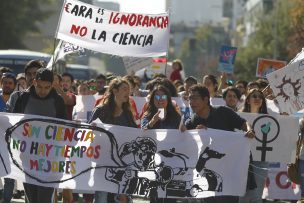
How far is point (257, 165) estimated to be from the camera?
12.0 metres

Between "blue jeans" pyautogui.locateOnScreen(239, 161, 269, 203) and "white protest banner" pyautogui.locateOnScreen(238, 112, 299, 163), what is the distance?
1.93ft

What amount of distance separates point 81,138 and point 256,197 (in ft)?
7.02

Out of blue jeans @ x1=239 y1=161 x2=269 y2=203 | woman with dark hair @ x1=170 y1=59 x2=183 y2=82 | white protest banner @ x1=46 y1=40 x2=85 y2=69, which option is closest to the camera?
blue jeans @ x1=239 y1=161 x2=269 y2=203

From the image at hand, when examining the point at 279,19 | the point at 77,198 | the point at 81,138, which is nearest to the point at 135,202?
the point at 77,198

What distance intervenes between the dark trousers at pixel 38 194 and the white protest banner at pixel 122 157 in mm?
65

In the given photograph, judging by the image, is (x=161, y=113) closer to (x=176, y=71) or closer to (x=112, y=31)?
(x=112, y=31)

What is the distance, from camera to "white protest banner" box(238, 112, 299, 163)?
12633mm

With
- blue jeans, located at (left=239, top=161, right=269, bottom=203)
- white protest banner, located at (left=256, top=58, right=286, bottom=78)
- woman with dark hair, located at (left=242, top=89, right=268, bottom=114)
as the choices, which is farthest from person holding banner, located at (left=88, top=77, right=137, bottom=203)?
white protest banner, located at (left=256, top=58, right=286, bottom=78)

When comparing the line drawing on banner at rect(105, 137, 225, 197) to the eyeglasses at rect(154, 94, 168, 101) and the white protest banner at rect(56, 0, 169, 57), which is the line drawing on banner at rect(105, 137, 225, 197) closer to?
the eyeglasses at rect(154, 94, 168, 101)

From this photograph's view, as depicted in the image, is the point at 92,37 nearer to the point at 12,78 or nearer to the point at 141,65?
the point at 12,78

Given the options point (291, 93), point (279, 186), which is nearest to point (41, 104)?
point (291, 93)

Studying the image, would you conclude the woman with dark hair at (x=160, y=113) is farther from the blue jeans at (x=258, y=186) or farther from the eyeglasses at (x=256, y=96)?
the eyeglasses at (x=256, y=96)

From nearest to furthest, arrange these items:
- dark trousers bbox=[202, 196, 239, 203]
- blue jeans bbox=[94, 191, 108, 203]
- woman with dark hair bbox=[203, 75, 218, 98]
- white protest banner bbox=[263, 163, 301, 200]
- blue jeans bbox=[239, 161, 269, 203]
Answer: dark trousers bbox=[202, 196, 239, 203], blue jeans bbox=[94, 191, 108, 203], blue jeans bbox=[239, 161, 269, 203], white protest banner bbox=[263, 163, 301, 200], woman with dark hair bbox=[203, 75, 218, 98]

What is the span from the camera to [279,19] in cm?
6378
